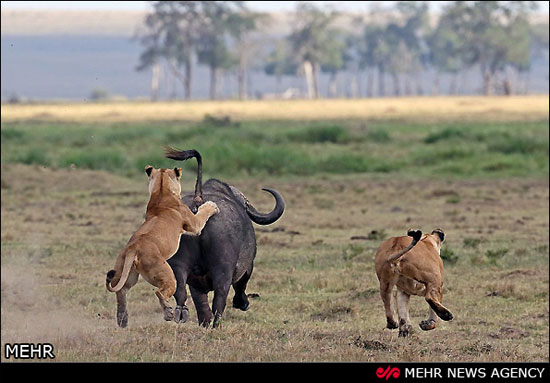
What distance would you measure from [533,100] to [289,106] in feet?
43.5

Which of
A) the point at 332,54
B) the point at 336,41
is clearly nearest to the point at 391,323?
the point at 332,54

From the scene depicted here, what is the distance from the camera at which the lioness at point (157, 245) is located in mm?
6590

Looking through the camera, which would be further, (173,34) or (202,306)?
(173,34)

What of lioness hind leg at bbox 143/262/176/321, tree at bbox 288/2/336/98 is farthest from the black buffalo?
tree at bbox 288/2/336/98

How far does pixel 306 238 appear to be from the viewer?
16172 millimetres

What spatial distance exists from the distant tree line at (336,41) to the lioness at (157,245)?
231ft

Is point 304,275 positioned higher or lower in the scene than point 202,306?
lower

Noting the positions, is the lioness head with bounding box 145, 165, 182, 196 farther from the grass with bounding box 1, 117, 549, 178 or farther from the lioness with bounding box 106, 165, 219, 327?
the grass with bounding box 1, 117, 549, 178

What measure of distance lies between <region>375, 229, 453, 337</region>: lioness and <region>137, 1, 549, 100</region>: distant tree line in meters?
70.7

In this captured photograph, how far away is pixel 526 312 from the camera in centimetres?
1073

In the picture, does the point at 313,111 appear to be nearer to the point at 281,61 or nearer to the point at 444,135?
the point at 444,135

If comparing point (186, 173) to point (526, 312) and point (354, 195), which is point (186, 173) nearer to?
point (354, 195)
